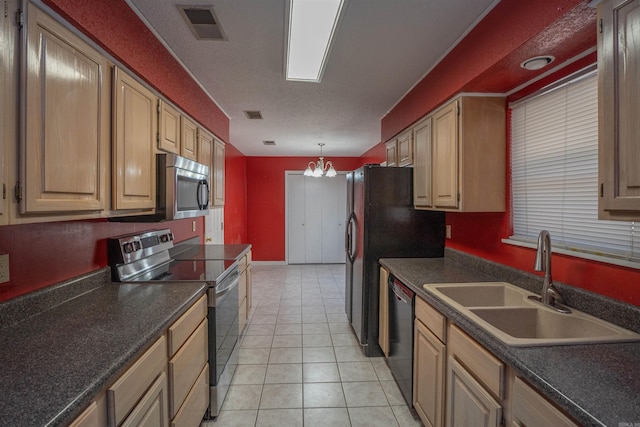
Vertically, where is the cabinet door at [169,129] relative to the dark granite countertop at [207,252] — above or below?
above

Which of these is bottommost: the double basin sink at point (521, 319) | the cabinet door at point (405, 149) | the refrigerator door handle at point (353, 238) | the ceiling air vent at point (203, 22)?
the double basin sink at point (521, 319)

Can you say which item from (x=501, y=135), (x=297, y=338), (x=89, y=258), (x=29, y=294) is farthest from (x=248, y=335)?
(x=501, y=135)

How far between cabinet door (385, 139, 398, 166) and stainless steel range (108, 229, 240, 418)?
1984 mm

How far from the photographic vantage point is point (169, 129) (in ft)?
6.88

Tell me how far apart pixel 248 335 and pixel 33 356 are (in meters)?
2.29

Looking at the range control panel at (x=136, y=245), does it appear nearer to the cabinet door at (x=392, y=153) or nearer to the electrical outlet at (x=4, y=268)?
the electrical outlet at (x=4, y=268)

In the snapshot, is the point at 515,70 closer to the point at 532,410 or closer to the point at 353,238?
the point at 532,410

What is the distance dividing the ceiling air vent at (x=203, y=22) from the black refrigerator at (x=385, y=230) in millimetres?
1505

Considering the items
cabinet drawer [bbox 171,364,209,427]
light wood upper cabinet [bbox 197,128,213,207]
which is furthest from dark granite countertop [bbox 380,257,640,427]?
light wood upper cabinet [bbox 197,128,213,207]

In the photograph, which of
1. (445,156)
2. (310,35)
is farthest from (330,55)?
(445,156)

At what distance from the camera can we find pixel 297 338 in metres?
3.05

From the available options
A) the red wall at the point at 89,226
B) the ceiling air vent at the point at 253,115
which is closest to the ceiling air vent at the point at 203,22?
the red wall at the point at 89,226

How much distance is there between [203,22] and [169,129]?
73cm

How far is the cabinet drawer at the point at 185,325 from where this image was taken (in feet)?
4.53
